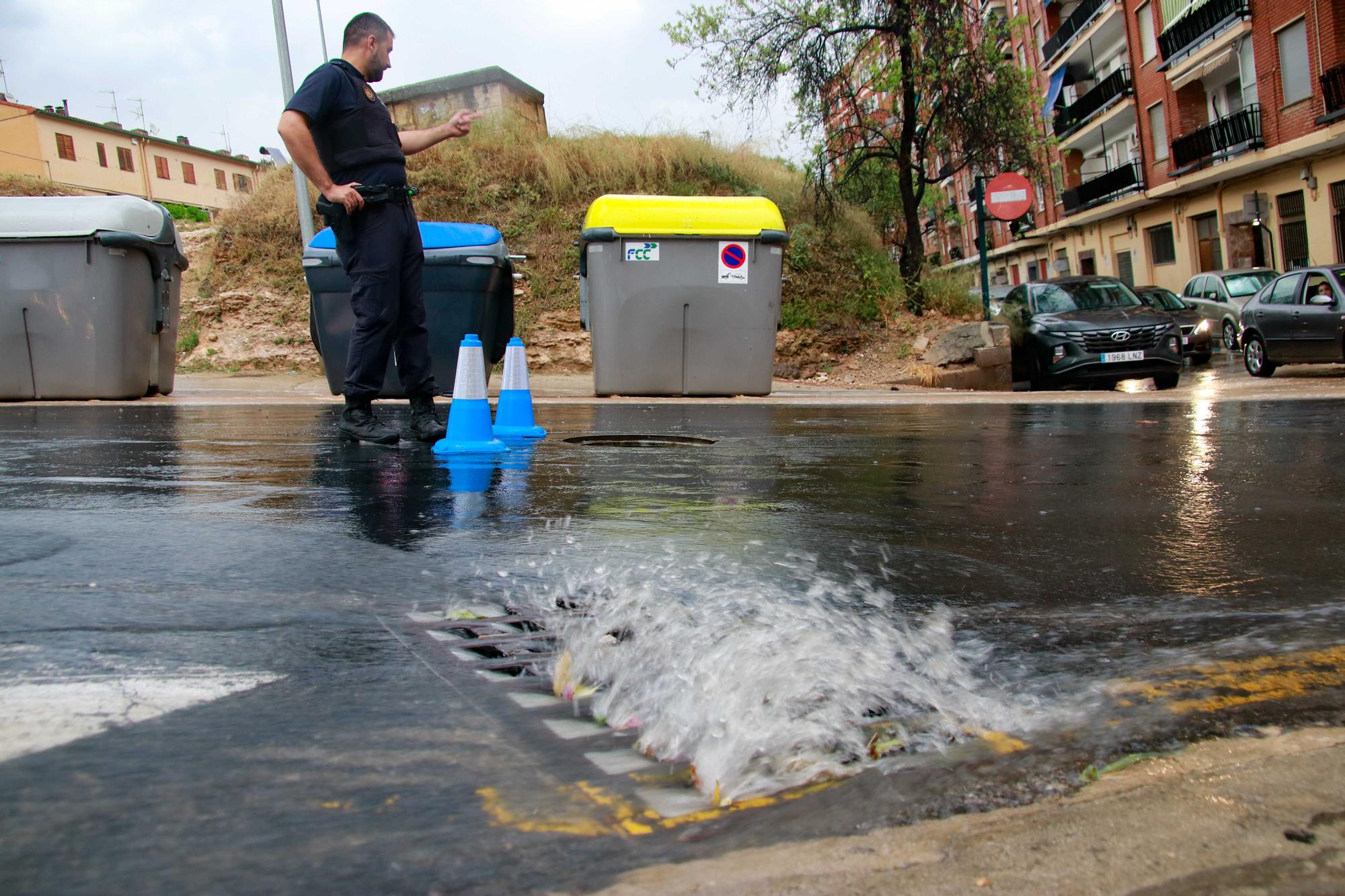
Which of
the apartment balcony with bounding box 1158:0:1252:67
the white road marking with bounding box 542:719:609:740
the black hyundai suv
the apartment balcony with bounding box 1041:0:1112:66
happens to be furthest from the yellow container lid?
the apartment balcony with bounding box 1041:0:1112:66

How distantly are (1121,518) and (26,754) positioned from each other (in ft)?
9.38

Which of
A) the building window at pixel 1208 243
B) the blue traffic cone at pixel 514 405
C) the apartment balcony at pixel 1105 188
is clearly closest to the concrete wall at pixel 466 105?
the blue traffic cone at pixel 514 405

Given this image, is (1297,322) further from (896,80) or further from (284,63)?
(284,63)

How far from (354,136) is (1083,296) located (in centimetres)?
1084

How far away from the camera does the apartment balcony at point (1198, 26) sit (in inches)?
1106

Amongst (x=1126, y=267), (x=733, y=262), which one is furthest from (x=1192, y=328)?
(x=1126, y=267)

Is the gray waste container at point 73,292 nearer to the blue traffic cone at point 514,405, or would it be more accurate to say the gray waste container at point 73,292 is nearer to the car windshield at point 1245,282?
the blue traffic cone at point 514,405

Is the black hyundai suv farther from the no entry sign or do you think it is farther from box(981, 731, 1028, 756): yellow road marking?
box(981, 731, 1028, 756): yellow road marking

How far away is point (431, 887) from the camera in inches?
42.8

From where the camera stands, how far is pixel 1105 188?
127ft

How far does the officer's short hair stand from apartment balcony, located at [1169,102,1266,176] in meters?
28.0

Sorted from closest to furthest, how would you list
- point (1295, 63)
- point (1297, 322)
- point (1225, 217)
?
point (1297, 322), point (1295, 63), point (1225, 217)

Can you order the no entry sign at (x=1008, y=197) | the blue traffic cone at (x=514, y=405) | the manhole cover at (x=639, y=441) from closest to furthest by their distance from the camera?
the manhole cover at (x=639, y=441) < the blue traffic cone at (x=514, y=405) < the no entry sign at (x=1008, y=197)

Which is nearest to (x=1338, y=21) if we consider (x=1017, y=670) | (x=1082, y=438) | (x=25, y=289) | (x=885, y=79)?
(x=885, y=79)
